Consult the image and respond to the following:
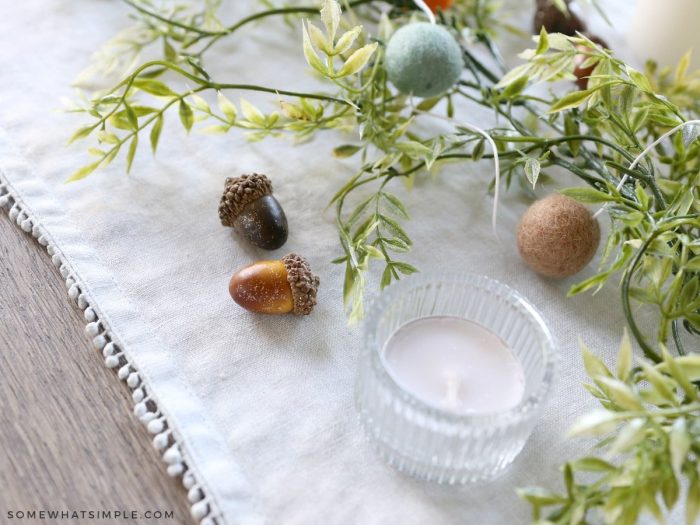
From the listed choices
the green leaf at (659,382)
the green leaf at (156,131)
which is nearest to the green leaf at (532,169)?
the green leaf at (659,382)

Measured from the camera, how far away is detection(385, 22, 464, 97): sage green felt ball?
617 mm

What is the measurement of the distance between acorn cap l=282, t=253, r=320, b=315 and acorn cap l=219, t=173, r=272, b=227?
73 mm

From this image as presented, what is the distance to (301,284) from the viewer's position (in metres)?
0.58

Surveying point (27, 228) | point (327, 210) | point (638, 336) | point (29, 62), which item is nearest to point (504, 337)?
point (638, 336)

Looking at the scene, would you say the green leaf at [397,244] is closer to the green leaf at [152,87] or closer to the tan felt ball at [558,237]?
the tan felt ball at [558,237]

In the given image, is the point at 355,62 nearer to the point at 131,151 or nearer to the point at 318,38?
the point at 318,38

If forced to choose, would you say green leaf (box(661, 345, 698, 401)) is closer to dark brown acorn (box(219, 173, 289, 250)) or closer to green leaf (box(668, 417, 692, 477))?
green leaf (box(668, 417, 692, 477))

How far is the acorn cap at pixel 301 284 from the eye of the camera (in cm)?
58

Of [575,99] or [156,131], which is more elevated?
[575,99]

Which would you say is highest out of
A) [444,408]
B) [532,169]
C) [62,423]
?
[532,169]

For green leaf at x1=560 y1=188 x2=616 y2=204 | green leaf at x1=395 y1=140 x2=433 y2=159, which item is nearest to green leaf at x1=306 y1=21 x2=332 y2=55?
green leaf at x1=395 y1=140 x2=433 y2=159

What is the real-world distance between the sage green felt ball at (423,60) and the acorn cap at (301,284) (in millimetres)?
Answer: 186

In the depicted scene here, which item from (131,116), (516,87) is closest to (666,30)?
(516,87)

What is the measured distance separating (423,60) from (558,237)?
19 cm
